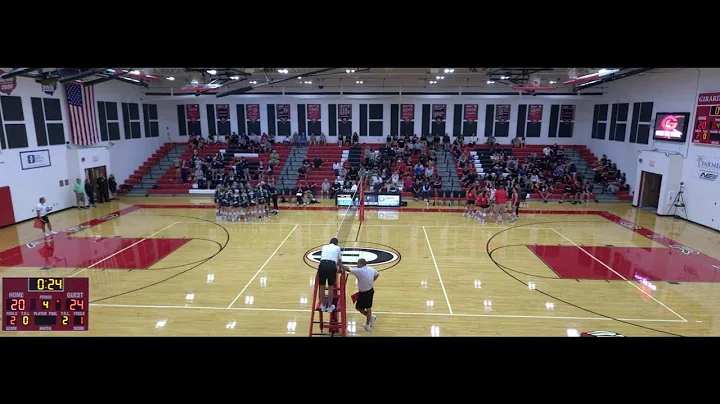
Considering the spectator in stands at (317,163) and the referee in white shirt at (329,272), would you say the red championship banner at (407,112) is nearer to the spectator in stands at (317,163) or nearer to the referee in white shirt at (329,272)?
the spectator in stands at (317,163)

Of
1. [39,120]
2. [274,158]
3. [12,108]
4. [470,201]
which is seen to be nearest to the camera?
[12,108]

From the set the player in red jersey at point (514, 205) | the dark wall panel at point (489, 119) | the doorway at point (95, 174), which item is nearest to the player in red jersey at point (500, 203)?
the player in red jersey at point (514, 205)

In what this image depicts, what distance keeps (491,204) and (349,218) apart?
243 inches

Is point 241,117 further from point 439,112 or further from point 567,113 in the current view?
point 567,113

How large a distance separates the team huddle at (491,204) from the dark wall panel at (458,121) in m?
10.3

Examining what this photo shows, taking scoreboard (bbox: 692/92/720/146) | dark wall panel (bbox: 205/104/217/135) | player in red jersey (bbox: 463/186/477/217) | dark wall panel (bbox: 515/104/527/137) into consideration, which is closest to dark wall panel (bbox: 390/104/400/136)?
dark wall panel (bbox: 515/104/527/137)

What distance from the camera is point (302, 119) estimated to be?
93.3 feet

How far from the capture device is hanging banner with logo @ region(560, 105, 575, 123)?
2748cm

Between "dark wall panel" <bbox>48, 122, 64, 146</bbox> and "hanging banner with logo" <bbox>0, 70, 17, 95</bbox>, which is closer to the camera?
"hanging banner with logo" <bbox>0, 70, 17, 95</bbox>

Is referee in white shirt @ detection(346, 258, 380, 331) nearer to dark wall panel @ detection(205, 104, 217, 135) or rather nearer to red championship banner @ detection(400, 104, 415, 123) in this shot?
red championship banner @ detection(400, 104, 415, 123)

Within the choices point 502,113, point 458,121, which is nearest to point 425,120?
point 458,121

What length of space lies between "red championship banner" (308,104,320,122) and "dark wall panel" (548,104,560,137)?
1560cm
